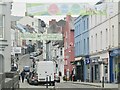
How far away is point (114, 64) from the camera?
145 feet

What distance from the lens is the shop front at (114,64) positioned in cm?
4216

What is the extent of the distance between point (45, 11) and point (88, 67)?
3123 centimetres

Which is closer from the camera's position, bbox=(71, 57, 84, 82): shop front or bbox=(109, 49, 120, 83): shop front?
bbox=(109, 49, 120, 83): shop front

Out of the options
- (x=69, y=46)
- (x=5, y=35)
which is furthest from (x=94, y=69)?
(x=5, y=35)

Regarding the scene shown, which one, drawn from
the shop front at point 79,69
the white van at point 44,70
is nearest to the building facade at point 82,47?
the shop front at point 79,69

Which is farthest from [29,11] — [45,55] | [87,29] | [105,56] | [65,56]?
[45,55]

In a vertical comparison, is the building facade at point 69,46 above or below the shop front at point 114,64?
above

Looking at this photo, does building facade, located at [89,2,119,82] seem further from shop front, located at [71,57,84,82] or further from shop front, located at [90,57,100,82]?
shop front, located at [71,57,84,82]

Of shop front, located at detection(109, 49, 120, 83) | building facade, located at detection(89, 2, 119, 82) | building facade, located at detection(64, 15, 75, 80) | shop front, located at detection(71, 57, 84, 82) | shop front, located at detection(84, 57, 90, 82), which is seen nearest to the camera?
shop front, located at detection(109, 49, 120, 83)

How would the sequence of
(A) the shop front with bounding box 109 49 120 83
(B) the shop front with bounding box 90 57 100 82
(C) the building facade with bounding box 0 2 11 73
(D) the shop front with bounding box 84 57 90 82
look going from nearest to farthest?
(C) the building facade with bounding box 0 2 11 73, (A) the shop front with bounding box 109 49 120 83, (B) the shop front with bounding box 90 57 100 82, (D) the shop front with bounding box 84 57 90 82

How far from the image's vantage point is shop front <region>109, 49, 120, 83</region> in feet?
138

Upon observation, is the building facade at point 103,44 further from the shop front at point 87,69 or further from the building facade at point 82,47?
the building facade at point 82,47

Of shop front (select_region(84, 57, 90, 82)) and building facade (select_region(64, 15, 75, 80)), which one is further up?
building facade (select_region(64, 15, 75, 80))

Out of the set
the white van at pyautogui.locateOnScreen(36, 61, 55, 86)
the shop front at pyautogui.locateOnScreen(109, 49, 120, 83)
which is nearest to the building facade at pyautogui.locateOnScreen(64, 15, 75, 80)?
the shop front at pyautogui.locateOnScreen(109, 49, 120, 83)
